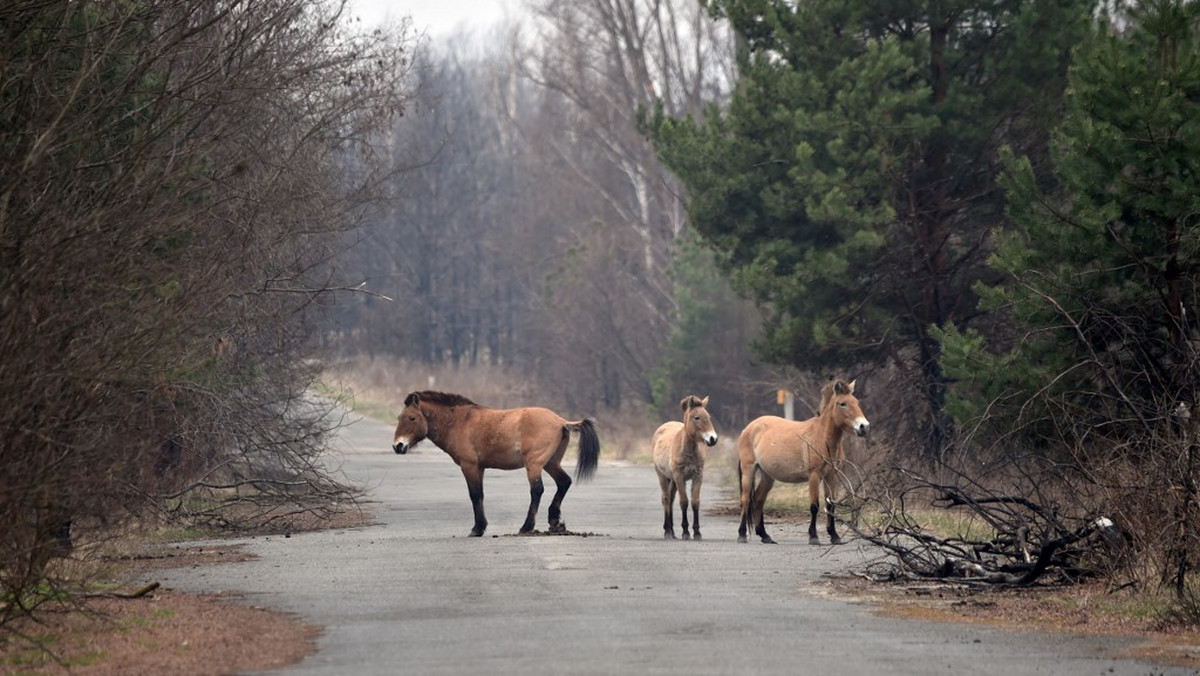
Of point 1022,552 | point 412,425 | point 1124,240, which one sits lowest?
point 1022,552

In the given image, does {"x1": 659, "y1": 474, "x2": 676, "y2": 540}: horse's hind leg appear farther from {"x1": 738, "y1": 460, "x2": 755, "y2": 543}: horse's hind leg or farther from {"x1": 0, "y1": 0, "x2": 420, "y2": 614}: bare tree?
{"x1": 0, "y1": 0, "x2": 420, "y2": 614}: bare tree

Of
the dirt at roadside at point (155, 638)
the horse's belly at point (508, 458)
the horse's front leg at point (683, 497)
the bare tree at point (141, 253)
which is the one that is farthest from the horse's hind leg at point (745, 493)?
the dirt at roadside at point (155, 638)

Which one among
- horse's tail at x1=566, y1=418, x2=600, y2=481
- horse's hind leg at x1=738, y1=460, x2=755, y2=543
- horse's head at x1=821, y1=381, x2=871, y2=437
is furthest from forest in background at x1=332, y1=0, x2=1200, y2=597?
horse's tail at x1=566, y1=418, x2=600, y2=481

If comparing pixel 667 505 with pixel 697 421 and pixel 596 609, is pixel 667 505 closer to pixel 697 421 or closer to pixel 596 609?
pixel 697 421

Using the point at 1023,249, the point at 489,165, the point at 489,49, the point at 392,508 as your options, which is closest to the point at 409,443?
the point at 392,508

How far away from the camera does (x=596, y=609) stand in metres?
14.3

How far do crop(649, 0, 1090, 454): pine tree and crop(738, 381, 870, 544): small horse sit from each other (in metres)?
8.26

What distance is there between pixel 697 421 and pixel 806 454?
4.54 feet

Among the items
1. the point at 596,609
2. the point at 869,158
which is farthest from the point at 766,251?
the point at 596,609

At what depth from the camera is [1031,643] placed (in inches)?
497

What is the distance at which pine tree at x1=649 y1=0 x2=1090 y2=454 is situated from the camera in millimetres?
30234

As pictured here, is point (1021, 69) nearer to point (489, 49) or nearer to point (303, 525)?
point (303, 525)

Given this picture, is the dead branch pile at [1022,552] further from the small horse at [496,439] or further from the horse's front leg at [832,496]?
the small horse at [496,439]

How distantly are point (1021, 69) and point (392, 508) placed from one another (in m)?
13.1
